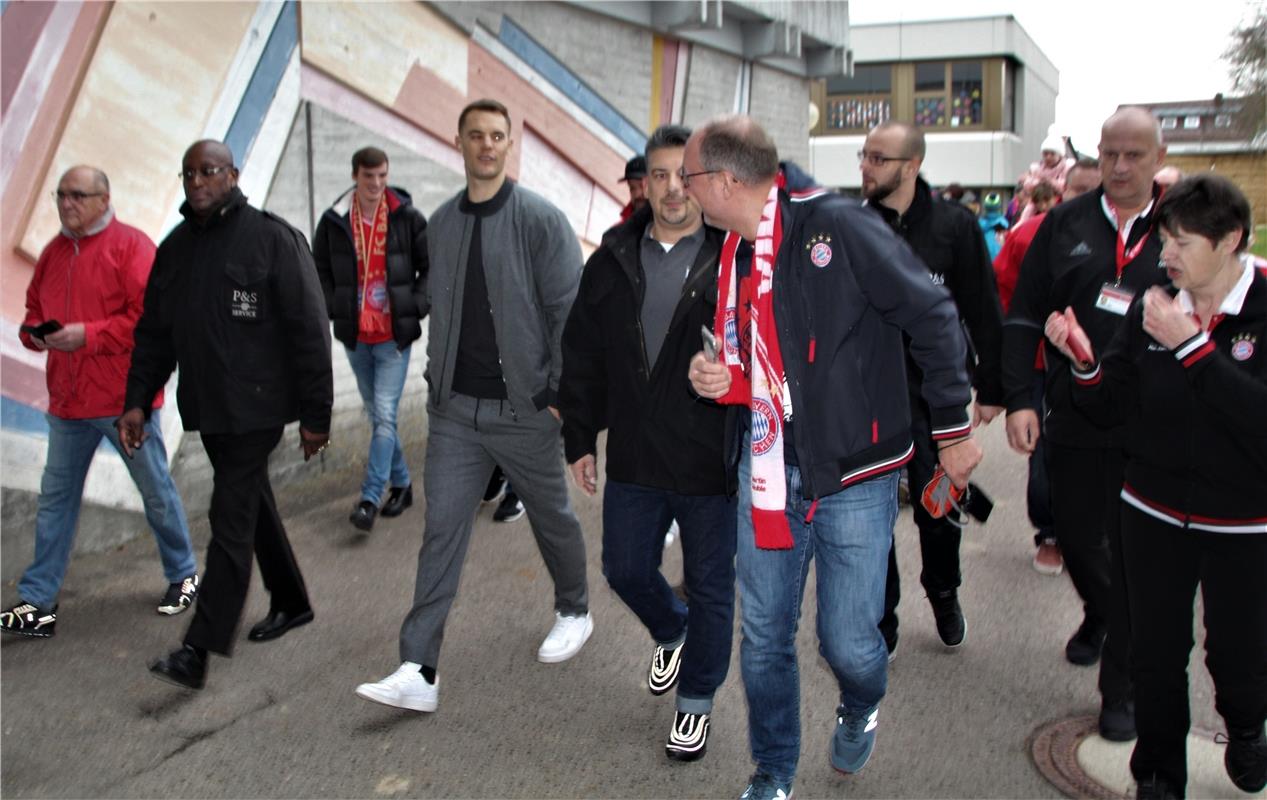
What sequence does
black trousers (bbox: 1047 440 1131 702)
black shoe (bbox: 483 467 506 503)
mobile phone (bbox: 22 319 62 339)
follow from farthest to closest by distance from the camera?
black shoe (bbox: 483 467 506 503) → mobile phone (bbox: 22 319 62 339) → black trousers (bbox: 1047 440 1131 702)

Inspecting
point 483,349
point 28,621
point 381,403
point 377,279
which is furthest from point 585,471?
point 377,279

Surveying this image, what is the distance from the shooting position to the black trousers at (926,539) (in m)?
4.42

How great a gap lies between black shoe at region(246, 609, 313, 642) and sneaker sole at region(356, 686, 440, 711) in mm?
867

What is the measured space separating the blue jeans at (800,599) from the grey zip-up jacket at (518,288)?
4.01 feet

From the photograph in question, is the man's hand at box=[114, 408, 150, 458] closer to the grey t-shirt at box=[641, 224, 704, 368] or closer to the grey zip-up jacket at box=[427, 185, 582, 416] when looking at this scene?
the grey zip-up jacket at box=[427, 185, 582, 416]

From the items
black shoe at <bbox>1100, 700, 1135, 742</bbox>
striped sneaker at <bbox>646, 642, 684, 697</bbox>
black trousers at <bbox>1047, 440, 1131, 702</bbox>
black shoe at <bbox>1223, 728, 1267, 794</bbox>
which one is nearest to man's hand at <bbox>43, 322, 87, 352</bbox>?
striped sneaker at <bbox>646, 642, 684, 697</bbox>

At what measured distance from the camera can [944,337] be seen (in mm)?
3234

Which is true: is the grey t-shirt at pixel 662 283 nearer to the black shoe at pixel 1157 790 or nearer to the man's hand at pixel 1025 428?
the man's hand at pixel 1025 428

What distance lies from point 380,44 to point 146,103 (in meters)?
1.99

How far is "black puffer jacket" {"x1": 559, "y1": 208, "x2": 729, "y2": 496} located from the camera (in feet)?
12.6

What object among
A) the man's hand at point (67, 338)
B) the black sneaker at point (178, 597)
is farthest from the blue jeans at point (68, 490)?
the man's hand at point (67, 338)

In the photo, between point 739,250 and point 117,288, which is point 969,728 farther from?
point 117,288

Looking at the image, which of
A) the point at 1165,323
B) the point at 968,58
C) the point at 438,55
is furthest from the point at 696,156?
the point at 968,58

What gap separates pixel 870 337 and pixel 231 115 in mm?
4779
